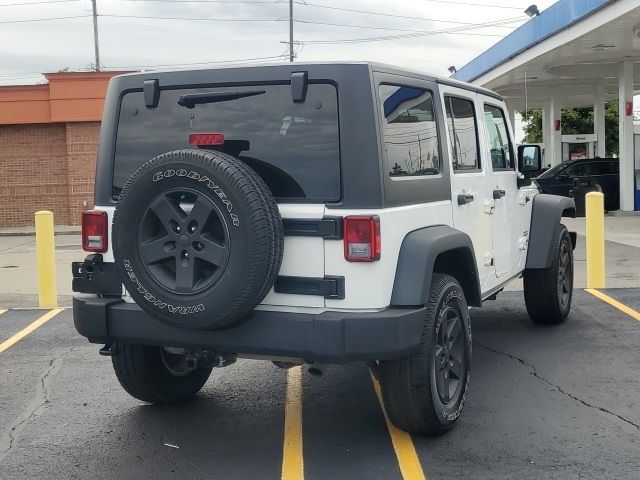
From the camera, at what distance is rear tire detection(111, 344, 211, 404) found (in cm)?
508

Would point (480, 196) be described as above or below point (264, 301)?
above

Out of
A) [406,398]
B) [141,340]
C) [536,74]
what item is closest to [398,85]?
[406,398]

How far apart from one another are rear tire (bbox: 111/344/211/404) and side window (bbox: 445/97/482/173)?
2.20 metres

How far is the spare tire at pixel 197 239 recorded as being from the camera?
3.94 meters

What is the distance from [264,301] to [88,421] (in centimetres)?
170

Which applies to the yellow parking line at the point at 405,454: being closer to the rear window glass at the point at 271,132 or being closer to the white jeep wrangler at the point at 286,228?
the white jeep wrangler at the point at 286,228

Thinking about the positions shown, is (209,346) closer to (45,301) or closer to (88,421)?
(88,421)

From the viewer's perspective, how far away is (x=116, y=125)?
15.6ft

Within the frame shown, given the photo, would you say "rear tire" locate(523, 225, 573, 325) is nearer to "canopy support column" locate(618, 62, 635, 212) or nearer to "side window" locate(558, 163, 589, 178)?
"side window" locate(558, 163, 589, 178)

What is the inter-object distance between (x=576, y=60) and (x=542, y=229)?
736 inches

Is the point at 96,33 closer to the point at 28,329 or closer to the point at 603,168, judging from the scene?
the point at 603,168

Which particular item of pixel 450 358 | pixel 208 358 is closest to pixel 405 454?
pixel 450 358

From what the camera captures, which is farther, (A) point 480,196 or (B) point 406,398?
(A) point 480,196

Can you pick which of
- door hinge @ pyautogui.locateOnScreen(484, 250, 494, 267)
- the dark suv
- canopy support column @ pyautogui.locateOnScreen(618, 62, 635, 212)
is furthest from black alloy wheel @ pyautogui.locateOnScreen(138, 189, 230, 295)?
canopy support column @ pyautogui.locateOnScreen(618, 62, 635, 212)
